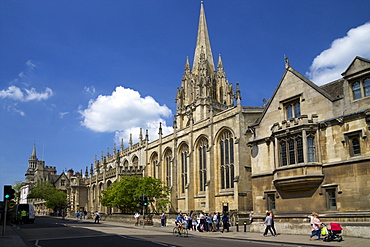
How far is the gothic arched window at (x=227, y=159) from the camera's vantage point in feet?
121

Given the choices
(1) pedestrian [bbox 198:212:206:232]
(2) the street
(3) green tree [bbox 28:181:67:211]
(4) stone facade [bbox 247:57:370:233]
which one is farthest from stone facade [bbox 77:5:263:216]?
(2) the street

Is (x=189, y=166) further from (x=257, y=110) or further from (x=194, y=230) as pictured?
(x=194, y=230)

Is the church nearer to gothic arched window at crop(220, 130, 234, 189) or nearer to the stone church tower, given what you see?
gothic arched window at crop(220, 130, 234, 189)

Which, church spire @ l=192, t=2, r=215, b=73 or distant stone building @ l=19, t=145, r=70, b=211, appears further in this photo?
distant stone building @ l=19, t=145, r=70, b=211

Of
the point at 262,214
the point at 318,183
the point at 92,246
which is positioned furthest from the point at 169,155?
the point at 92,246

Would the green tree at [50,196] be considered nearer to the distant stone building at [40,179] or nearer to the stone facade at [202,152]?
the distant stone building at [40,179]

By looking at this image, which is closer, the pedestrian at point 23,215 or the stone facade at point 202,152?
the stone facade at point 202,152

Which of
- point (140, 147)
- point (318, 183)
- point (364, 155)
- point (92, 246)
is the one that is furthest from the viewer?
point (140, 147)

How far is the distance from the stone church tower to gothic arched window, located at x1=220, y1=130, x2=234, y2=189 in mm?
20392

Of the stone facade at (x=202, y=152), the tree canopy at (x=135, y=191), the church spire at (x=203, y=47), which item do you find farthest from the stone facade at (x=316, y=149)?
the church spire at (x=203, y=47)

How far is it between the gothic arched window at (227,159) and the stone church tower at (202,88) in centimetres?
2039

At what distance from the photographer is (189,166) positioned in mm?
42312

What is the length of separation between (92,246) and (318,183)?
12623 millimetres

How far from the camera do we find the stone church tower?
196ft
